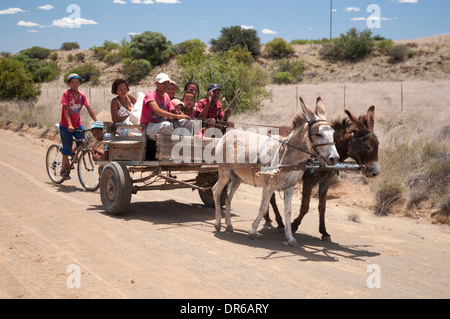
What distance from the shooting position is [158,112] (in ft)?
27.8

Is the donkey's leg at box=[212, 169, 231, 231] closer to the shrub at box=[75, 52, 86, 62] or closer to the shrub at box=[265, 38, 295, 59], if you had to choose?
the shrub at box=[265, 38, 295, 59]

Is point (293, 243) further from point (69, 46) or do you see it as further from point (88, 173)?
point (69, 46)

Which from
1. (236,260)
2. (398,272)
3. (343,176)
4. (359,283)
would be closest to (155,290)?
(236,260)

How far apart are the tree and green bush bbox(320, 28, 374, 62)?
29.5ft

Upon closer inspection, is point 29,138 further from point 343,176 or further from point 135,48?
point 135,48

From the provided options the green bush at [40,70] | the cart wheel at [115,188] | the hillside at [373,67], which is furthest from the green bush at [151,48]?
the cart wheel at [115,188]

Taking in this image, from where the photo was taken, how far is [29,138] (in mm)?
20766

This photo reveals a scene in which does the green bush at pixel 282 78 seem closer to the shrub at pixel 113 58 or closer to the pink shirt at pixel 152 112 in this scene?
the shrub at pixel 113 58

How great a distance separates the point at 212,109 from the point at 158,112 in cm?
159

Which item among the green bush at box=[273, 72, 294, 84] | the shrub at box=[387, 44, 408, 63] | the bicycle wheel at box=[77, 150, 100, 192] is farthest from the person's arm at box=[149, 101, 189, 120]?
the shrub at box=[387, 44, 408, 63]

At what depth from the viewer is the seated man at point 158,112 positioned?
851 centimetres

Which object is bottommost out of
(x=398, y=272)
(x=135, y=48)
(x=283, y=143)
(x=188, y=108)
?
(x=398, y=272)

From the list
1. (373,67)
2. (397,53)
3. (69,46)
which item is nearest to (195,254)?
(373,67)
